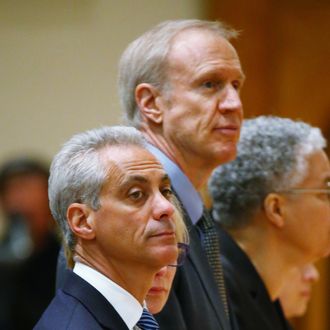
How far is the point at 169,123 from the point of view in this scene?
3.23 meters

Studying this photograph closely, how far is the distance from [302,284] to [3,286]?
4.23 ft

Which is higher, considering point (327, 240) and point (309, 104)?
point (327, 240)

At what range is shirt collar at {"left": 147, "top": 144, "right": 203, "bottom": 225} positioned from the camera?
3.20 metres

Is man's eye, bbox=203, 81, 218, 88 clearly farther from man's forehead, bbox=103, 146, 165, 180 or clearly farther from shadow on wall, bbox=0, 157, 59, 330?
A: shadow on wall, bbox=0, 157, 59, 330

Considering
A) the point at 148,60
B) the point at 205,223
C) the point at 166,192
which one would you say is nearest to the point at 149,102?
the point at 148,60

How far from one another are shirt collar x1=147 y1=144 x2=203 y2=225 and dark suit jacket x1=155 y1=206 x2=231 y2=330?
6 cm

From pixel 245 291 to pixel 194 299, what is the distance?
2.07 feet

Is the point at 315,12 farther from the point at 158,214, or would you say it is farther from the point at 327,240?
the point at 158,214

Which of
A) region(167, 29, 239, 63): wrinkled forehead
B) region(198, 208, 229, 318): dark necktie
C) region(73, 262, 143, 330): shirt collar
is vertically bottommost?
region(198, 208, 229, 318): dark necktie

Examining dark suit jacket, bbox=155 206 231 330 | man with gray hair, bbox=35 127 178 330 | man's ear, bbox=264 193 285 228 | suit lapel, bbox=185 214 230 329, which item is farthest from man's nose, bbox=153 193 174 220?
man's ear, bbox=264 193 285 228

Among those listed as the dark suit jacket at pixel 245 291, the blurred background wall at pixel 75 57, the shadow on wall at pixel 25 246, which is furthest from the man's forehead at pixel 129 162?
the blurred background wall at pixel 75 57

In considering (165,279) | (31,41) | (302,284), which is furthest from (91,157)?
(31,41)

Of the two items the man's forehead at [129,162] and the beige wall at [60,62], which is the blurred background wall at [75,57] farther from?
the man's forehead at [129,162]

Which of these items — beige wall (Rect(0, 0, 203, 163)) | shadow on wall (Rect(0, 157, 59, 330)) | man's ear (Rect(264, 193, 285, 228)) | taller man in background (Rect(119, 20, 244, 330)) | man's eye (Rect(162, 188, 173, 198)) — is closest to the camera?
man's eye (Rect(162, 188, 173, 198))
